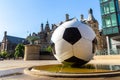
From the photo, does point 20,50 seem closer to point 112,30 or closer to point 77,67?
point 112,30

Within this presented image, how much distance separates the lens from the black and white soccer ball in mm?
8836

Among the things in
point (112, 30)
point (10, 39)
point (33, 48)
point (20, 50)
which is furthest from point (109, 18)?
point (10, 39)

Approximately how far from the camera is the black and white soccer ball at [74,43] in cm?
884

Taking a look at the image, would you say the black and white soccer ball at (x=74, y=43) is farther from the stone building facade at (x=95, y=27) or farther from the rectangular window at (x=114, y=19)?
the stone building facade at (x=95, y=27)

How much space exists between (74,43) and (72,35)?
0.51m

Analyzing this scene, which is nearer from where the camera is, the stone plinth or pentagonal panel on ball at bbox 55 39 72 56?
pentagonal panel on ball at bbox 55 39 72 56

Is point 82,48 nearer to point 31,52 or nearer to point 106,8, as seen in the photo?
point 106,8

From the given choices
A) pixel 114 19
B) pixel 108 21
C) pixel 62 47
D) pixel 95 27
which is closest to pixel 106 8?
pixel 108 21

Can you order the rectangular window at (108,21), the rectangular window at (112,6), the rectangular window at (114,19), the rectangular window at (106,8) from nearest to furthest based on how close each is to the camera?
the rectangular window at (114,19), the rectangular window at (112,6), the rectangular window at (108,21), the rectangular window at (106,8)

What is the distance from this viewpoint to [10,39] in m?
117

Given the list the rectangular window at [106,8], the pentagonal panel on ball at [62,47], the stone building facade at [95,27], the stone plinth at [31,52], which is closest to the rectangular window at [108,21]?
the rectangular window at [106,8]

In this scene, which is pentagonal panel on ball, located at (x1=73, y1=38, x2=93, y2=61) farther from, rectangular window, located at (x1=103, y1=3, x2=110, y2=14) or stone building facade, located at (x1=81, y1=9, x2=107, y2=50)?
stone building facade, located at (x1=81, y1=9, x2=107, y2=50)

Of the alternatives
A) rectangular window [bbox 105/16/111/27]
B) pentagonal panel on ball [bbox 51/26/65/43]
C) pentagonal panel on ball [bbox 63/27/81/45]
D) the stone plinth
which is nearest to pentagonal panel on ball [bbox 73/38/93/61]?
pentagonal panel on ball [bbox 63/27/81/45]

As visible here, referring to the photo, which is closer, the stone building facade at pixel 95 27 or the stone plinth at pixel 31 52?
the stone plinth at pixel 31 52
